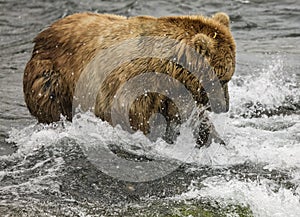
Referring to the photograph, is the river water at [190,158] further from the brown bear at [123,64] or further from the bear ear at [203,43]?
the bear ear at [203,43]

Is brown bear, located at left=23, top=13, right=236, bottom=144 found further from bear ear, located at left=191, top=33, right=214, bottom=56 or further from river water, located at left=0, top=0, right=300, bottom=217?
river water, located at left=0, top=0, right=300, bottom=217

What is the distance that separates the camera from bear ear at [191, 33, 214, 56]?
6523 millimetres

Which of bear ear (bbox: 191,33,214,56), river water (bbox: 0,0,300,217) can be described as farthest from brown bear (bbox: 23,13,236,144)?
river water (bbox: 0,0,300,217)

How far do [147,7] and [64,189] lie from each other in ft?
26.7

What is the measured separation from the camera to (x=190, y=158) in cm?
675

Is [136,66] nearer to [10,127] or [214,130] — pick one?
[214,130]

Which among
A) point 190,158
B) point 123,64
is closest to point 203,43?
point 123,64

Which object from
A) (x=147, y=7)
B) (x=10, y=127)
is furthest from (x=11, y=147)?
(x=147, y=7)

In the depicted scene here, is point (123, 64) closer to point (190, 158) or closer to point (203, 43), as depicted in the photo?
point (203, 43)

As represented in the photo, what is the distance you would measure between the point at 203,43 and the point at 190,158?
1.05 m

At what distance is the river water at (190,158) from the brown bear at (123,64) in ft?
0.81

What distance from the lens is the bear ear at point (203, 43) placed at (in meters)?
6.52

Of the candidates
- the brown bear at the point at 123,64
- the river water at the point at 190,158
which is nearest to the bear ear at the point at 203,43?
the brown bear at the point at 123,64

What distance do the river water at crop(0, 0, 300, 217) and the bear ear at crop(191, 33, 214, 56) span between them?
2.68 ft
